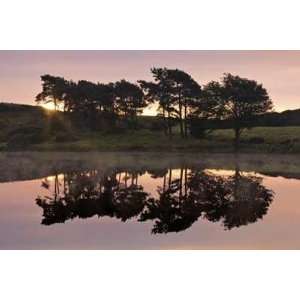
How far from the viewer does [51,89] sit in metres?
7.46

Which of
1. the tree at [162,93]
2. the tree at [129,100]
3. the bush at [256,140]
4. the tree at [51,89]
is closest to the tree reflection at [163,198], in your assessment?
the bush at [256,140]

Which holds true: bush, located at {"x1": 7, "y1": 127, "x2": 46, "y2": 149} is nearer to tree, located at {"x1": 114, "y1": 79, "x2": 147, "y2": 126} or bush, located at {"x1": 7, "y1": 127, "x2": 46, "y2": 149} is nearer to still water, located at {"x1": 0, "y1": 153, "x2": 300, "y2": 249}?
still water, located at {"x1": 0, "y1": 153, "x2": 300, "y2": 249}

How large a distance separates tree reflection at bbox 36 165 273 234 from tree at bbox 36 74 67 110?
3.36 feet

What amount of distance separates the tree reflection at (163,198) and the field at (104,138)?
341 mm

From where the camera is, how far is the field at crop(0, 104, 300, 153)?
7469mm

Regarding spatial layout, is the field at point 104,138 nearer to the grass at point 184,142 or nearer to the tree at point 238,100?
the grass at point 184,142

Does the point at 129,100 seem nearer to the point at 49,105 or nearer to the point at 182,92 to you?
the point at 182,92

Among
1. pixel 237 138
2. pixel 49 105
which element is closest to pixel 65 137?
pixel 49 105

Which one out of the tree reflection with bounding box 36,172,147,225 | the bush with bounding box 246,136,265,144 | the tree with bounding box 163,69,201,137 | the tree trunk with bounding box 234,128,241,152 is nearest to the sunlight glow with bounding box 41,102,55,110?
the tree reflection with bounding box 36,172,147,225

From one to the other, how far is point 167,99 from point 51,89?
4.88 feet
